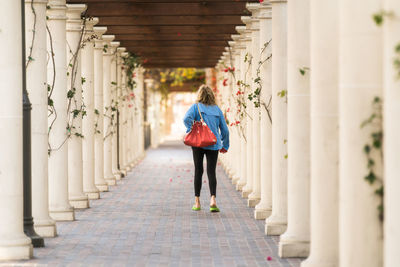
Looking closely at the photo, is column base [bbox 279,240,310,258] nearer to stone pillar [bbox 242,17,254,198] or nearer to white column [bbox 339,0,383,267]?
white column [bbox 339,0,383,267]

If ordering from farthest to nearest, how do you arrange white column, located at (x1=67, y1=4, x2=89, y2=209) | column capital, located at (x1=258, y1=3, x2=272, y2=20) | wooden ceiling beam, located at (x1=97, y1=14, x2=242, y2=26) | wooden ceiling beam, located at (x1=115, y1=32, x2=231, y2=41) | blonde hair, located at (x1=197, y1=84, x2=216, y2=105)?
wooden ceiling beam, located at (x1=115, y1=32, x2=231, y2=41) → wooden ceiling beam, located at (x1=97, y1=14, x2=242, y2=26) → white column, located at (x1=67, y1=4, x2=89, y2=209) → blonde hair, located at (x1=197, y1=84, x2=216, y2=105) → column capital, located at (x1=258, y1=3, x2=272, y2=20)

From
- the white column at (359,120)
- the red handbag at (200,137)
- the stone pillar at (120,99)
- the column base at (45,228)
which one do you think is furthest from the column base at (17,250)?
the stone pillar at (120,99)

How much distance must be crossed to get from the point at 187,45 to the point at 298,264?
1270 centimetres

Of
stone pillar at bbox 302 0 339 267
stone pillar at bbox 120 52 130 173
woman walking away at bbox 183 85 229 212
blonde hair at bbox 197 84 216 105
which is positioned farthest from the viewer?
stone pillar at bbox 120 52 130 173

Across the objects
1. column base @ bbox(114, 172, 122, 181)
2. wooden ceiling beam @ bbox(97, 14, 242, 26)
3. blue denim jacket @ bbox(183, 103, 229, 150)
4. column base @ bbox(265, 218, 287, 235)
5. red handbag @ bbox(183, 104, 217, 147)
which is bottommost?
column base @ bbox(114, 172, 122, 181)

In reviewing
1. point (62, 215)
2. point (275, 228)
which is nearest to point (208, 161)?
point (62, 215)

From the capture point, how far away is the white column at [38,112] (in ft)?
32.3

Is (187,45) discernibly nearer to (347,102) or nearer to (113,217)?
(113,217)

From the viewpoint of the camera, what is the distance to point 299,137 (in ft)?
27.5

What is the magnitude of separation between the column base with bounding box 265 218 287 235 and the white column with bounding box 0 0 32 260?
2.95 metres

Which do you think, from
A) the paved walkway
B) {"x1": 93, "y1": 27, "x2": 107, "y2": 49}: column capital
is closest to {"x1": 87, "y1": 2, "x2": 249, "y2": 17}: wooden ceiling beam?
{"x1": 93, "y1": 27, "x2": 107, "y2": 49}: column capital

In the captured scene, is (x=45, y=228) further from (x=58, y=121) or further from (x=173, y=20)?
(x=173, y=20)

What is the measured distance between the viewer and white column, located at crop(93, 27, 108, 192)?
16375mm

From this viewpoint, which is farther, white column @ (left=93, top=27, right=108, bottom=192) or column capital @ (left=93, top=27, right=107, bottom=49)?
white column @ (left=93, top=27, right=108, bottom=192)
